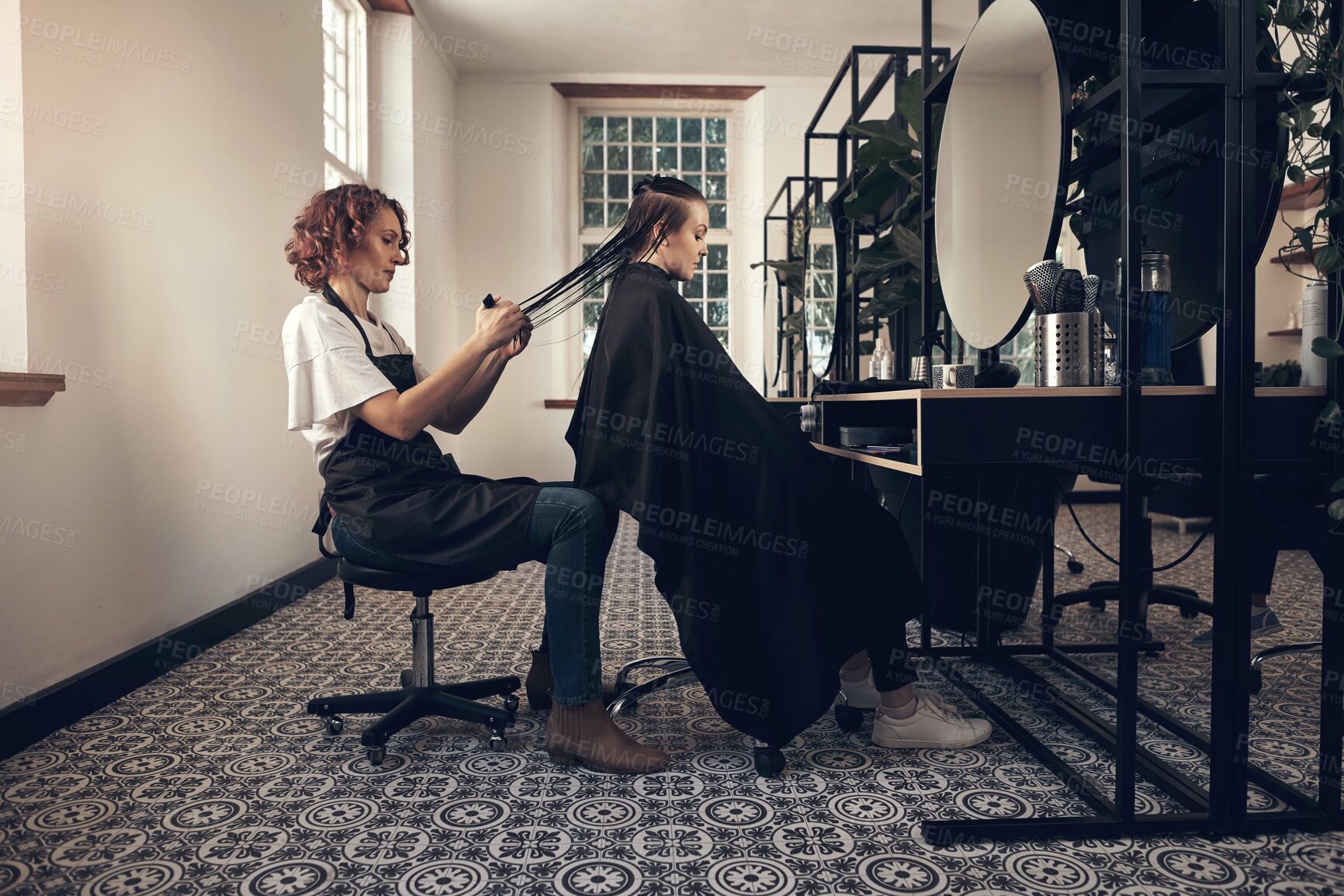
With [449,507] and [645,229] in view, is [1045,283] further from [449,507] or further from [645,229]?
[449,507]

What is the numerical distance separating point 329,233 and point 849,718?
160 cm

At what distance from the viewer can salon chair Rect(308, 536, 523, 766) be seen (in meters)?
1.74

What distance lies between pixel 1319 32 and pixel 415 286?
483 centimetres

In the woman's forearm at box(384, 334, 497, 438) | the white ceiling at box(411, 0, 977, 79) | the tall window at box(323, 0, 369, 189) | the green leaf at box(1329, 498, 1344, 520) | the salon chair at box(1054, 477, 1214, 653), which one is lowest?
the salon chair at box(1054, 477, 1214, 653)

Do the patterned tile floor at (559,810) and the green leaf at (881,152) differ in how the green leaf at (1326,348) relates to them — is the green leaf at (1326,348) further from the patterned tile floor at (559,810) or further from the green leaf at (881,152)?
the green leaf at (881,152)

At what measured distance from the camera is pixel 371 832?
4.85 feet

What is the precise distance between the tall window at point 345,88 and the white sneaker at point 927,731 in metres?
4.05

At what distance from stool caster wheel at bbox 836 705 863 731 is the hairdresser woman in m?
0.45

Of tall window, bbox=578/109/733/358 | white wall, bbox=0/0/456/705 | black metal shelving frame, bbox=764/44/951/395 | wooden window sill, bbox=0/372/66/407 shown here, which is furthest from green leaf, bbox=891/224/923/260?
tall window, bbox=578/109/733/358

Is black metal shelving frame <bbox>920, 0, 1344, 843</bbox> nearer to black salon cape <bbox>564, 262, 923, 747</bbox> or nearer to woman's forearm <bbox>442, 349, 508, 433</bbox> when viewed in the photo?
black salon cape <bbox>564, 262, 923, 747</bbox>

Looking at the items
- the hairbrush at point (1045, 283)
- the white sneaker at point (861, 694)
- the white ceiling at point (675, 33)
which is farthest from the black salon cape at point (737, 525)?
the white ceiling at point (675, 33)

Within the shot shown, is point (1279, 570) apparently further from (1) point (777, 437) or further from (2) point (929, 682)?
(1) point (777, 437)

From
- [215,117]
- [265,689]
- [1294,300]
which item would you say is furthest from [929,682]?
[1294,300]

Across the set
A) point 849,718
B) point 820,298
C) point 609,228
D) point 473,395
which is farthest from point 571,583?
point 609,228
